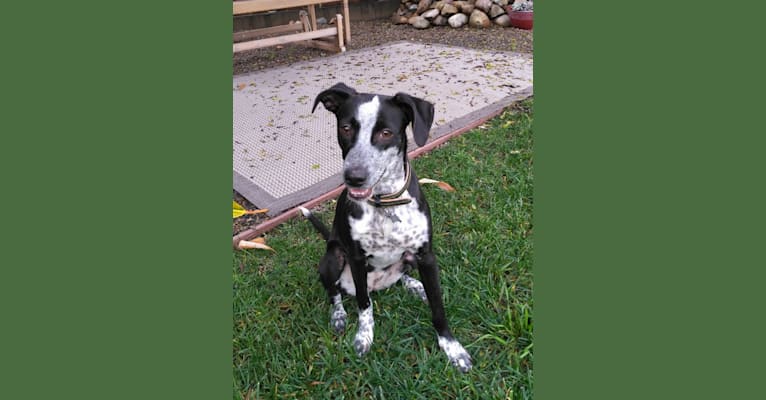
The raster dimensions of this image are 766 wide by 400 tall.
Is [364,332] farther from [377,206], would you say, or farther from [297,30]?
[297,30]

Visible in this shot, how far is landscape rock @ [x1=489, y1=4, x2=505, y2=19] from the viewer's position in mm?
10054

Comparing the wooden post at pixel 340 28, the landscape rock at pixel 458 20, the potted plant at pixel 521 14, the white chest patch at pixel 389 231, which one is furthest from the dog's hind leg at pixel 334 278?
the landscape rock at pixel 458 20

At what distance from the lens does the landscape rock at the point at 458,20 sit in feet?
33.7

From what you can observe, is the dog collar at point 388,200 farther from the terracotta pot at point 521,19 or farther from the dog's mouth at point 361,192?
the terracotta pot at point 521,19

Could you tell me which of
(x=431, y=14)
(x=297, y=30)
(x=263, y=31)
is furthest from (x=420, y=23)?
(x=263, y=31)

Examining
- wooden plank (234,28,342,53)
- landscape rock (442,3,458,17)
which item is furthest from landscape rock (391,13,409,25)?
wooden plank (234,28,342,53)

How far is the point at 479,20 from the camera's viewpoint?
10039mm

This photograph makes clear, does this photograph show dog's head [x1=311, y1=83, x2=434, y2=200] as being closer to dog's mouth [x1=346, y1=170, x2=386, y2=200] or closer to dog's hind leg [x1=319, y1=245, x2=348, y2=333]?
dog's mouth [x1=346, y1=170, x2=386, y2=200]

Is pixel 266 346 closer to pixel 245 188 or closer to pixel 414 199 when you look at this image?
pixel 414 199

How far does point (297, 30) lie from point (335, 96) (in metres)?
7.75

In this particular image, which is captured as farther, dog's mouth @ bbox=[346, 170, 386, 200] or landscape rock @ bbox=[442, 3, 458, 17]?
landscape rock @ bbox=[442, 3, 458, 17]

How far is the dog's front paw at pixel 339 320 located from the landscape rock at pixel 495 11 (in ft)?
29.9

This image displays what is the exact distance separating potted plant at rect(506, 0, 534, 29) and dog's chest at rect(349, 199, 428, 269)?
8413 millimetres

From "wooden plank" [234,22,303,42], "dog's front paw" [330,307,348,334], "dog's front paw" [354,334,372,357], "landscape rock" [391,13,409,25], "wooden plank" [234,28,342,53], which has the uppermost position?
"landscape rock" [391,13,409,25]
